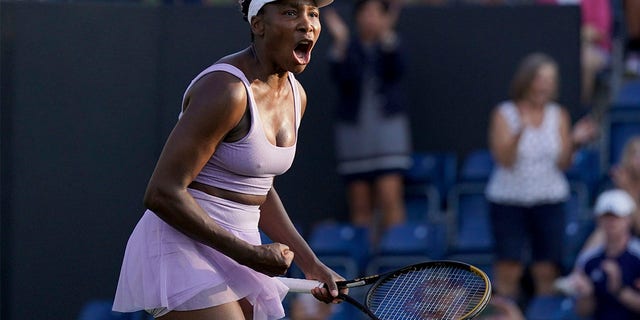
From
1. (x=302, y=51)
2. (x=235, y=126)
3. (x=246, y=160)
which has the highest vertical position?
(x=302, y=51)

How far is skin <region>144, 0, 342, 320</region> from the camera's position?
3.96m

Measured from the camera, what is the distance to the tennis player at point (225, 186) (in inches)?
156

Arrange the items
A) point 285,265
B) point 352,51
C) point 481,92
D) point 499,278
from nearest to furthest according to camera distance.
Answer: point 285,265 → point 499,278 → point 352,51 → point 481,92

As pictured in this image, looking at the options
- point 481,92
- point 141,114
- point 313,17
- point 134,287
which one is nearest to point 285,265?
point 134,287

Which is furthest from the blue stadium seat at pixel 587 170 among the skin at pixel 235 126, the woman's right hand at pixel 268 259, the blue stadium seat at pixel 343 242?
the woman's right hand at pixel 268 259

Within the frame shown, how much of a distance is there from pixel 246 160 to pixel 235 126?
12 cm

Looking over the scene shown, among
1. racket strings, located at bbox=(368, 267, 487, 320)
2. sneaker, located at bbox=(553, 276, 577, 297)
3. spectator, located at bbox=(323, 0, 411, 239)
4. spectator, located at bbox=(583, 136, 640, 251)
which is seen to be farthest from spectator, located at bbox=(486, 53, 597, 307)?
racket strings, located at bbox=(368, 267, 487, 320)

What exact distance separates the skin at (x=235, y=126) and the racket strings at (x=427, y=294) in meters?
0.52

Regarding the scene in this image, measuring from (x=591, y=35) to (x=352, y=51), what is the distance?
1.96m

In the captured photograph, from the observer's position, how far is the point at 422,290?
4.58 meters

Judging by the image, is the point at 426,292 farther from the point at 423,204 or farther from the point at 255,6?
the point at 423,204

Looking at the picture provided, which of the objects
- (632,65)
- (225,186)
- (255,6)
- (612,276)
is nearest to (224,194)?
(225,186)

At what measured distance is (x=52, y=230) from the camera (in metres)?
8.71

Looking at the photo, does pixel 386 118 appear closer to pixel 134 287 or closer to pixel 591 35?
pixel 591 35
